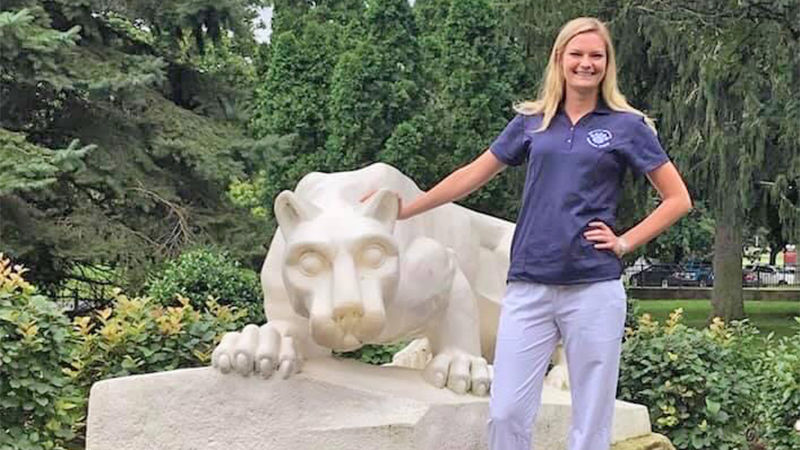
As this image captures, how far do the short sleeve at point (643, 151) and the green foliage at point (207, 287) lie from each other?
5.37m

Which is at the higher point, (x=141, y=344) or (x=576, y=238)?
(x=576, y=238)

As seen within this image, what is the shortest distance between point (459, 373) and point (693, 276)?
41.4 metres

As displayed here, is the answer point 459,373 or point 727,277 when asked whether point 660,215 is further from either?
point 727,277

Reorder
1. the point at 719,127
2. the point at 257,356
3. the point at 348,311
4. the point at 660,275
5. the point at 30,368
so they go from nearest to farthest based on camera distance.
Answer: the point at 348,311, the point at 257,356, the point at 30,368, the point at 719,127, the point at 660,275

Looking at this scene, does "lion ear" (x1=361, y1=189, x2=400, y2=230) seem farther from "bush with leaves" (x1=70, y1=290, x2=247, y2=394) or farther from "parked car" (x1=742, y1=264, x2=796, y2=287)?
"parked car" (x1=742, y1=264, x2=796, y2=287)

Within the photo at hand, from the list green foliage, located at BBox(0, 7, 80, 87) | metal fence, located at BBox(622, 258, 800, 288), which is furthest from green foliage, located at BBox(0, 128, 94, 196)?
metal fence, located at BBox(622, 258, 800, 288)

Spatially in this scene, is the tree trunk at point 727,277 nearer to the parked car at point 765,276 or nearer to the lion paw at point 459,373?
the lion paw at point 459,373

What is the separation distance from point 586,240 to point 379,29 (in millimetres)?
13481

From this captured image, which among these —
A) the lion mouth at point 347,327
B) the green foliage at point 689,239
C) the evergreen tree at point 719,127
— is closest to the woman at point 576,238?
the lion mouth at point 347,327

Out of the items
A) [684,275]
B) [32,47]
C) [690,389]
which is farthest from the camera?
[684,275]

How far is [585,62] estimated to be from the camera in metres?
3.34

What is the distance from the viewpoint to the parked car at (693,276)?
140ft

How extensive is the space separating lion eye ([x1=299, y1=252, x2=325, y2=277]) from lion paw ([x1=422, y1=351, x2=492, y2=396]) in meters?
0.97

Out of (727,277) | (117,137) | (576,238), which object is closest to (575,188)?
(576,238)
